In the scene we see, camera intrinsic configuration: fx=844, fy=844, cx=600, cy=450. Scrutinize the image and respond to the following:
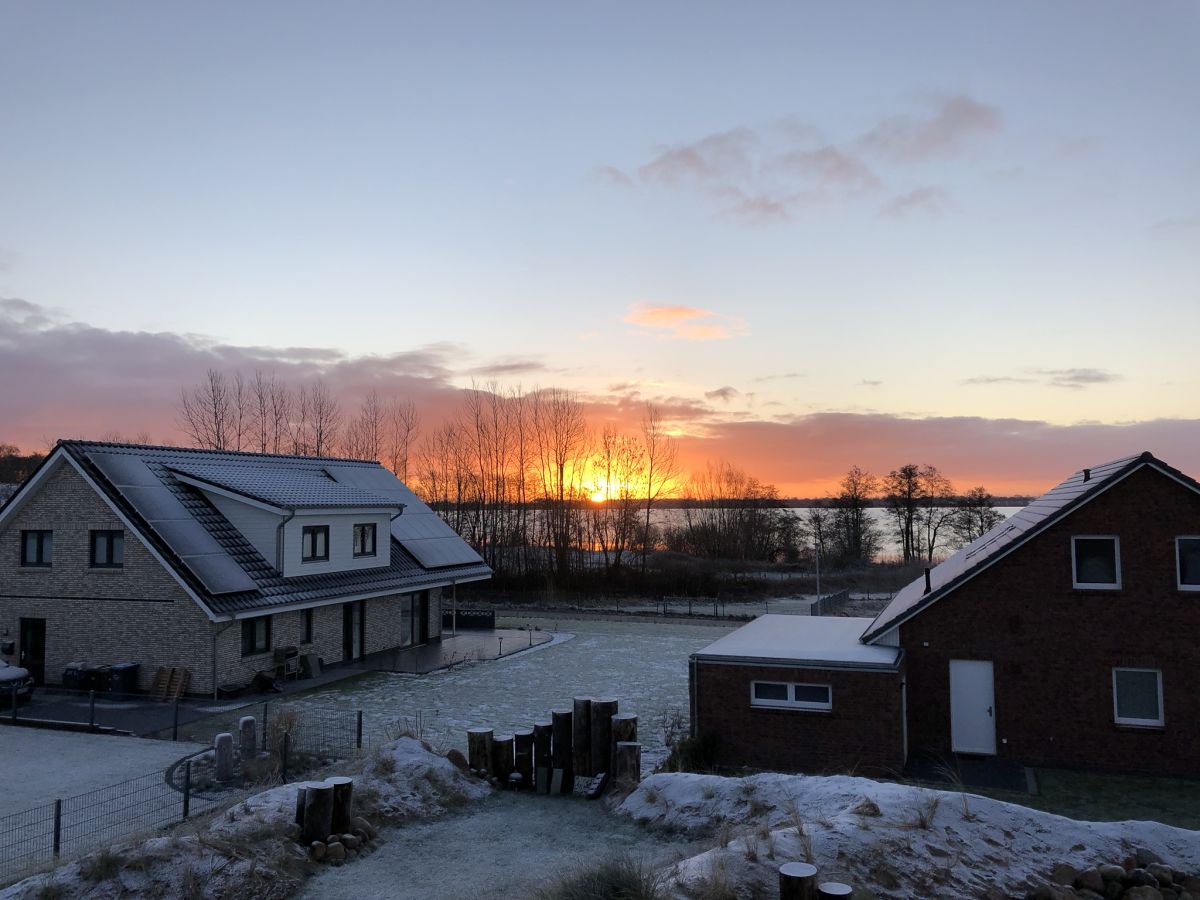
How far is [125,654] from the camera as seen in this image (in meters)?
22.5

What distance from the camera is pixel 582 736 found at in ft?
44.6

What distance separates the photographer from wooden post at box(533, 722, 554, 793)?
13.3m

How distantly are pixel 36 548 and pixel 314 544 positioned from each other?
7474mm

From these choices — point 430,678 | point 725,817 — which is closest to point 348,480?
point 430,678

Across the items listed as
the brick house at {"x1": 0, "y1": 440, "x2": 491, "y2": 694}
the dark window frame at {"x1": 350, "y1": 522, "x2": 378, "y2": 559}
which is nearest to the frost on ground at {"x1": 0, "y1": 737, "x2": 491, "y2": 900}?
the brick house at {"x1": 0, "y1": 440, "x2": 491, "y2": 694}

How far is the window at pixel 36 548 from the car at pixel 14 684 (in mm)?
3771

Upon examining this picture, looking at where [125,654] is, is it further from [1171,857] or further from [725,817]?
[1171,857]

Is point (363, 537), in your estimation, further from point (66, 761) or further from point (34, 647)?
point (66, 761)

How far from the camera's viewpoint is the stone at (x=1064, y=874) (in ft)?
28.6

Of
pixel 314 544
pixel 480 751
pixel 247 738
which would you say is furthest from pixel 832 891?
pixel 314 544

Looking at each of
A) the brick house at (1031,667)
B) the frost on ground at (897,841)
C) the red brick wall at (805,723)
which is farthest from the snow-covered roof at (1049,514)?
the frost on ground at (897,841)

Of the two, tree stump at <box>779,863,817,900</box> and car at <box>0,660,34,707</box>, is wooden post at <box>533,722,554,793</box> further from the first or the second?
car at <box>0,660,34,707</box>

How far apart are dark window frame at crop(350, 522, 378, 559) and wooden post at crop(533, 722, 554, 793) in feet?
51.2

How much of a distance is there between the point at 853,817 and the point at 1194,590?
992 cm
